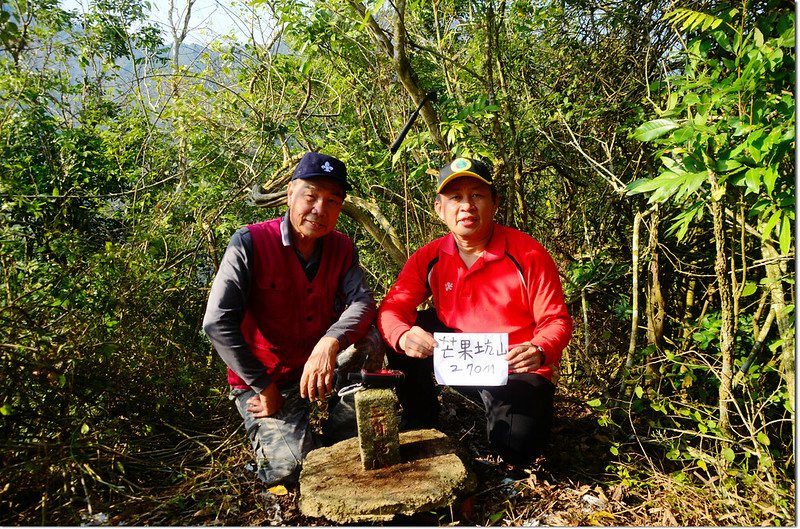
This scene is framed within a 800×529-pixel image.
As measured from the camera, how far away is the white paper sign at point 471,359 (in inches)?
97.4

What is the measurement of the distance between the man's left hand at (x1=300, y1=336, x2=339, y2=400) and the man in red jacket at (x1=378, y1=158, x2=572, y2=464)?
1.25 ft

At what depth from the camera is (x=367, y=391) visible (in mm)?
2330

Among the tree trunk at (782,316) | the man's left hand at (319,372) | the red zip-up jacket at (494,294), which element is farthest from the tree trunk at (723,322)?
the man's left hand at (319,372)

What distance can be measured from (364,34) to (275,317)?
245 cm

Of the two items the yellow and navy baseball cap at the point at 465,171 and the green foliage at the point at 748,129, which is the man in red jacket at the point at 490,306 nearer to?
the yellow and navy baseball cap at the point at 465,171

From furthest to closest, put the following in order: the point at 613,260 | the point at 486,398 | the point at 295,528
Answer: the point at 613,260 → the point at 486,398 → the point at 295,528

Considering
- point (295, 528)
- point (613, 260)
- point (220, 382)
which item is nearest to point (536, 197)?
point (613, 260)

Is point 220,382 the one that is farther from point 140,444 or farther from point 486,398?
point 486,398

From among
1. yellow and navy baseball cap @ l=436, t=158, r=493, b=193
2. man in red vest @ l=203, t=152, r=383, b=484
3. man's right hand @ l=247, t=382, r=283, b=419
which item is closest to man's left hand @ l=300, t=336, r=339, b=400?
man in red vest @ l=203, t=152, r=383, b=484

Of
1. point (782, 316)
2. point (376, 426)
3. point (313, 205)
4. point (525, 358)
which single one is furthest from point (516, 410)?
point (313, 205)

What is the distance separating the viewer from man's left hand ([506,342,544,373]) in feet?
7.86

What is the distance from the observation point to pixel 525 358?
2395 mm

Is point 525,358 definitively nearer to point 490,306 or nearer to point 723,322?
point 490,306

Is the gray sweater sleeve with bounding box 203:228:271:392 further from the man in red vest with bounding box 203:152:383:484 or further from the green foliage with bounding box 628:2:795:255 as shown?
the green foliage with bounding box 628:2:795:255
